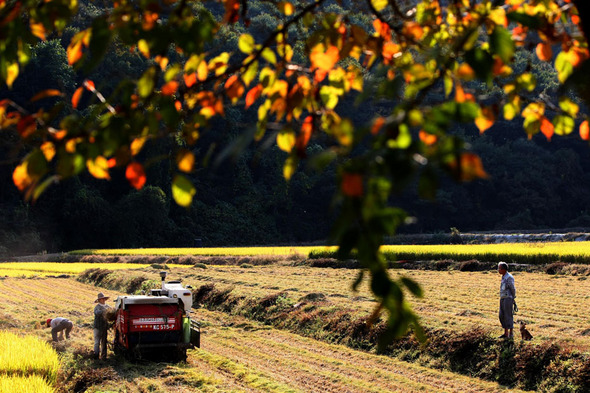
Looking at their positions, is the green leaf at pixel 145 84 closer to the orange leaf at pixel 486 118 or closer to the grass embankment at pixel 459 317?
the orange leaf at pixel 486 118

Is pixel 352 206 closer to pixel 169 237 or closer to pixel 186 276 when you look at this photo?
pixel 186 276

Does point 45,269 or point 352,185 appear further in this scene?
point 45,269

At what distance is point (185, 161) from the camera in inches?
102

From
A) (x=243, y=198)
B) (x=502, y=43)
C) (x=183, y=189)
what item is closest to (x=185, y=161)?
(x=183, y=189)

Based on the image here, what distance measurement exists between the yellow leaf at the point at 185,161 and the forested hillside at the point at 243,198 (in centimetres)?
6031

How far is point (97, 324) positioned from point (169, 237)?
55700mm

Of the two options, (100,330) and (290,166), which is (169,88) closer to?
(290,166)

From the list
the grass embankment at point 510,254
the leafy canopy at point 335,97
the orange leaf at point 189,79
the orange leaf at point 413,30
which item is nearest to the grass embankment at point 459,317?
the grass embankment at point 510,254

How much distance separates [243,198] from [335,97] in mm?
72317

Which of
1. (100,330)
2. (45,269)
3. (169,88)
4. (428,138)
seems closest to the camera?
(428,138)

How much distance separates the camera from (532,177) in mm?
78562

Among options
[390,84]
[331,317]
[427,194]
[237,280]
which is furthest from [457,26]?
[237,280]

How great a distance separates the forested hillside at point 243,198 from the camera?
63281mm

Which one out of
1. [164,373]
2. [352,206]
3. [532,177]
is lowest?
[164,373]
